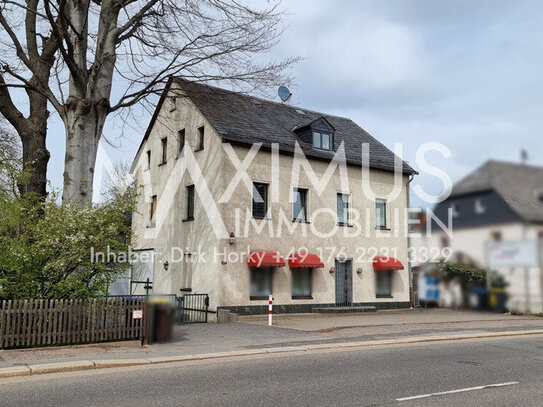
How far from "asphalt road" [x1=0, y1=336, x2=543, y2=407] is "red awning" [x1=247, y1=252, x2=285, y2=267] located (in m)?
9.92

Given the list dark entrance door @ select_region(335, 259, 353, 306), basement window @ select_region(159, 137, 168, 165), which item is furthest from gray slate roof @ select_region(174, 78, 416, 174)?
dark entrance door @ select_region(335, 259, 353, 306)

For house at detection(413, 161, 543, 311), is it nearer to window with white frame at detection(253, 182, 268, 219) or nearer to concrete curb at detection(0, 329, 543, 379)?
Result: concrete curb at detection(0, 329, 543, 379)

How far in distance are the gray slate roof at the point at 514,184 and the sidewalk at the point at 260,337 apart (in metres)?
8.01

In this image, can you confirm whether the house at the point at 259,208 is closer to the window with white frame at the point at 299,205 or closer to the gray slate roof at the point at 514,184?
the window with white frame at the point at 299,205

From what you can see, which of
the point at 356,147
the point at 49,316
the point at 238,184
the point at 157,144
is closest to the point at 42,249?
the point at 49,316

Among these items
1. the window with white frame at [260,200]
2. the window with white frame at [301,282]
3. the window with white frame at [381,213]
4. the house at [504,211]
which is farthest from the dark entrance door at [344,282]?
the house at [504,211]

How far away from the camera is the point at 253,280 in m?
23.4

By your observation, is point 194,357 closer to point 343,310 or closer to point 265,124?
point 343,310

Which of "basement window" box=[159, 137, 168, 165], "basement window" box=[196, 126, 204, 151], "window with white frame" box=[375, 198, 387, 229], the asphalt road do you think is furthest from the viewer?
"basement window" box=[159, 137, 168, 165]

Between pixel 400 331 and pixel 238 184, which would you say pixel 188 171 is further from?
pixel 400 331

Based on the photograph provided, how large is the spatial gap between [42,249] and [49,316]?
180cm

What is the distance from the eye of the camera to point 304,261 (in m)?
24.4

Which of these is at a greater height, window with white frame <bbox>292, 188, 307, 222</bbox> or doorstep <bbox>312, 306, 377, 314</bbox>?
window with white frame <bbox>292, 188, 307, 222</bbox>

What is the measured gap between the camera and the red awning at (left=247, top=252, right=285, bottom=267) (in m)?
22.8
